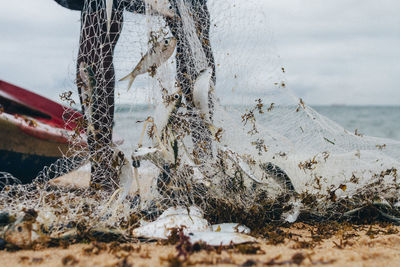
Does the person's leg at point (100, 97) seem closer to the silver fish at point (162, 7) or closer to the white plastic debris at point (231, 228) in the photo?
the silver fish at point (162, 7)

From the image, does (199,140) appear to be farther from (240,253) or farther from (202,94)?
(240,253)

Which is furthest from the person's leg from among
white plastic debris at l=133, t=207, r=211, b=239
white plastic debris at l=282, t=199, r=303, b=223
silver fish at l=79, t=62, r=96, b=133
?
white plastic debris at l=282, t=199, r=303, b=223

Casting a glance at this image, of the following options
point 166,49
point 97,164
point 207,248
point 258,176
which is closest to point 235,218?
point 258,176

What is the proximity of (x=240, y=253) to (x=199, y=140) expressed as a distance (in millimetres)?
716

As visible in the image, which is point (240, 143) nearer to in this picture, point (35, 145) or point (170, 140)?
point (170, 140)

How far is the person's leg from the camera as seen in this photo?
1938 millimetres

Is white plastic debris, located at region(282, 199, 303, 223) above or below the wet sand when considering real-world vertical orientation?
above

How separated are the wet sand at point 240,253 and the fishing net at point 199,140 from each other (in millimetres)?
179

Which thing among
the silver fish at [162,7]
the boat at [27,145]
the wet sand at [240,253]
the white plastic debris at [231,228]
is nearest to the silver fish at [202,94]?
the silver fish at [162,7]

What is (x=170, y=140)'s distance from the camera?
1626 mm

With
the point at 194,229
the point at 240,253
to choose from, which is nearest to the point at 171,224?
the point at 194,229

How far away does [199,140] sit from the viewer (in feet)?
6.22

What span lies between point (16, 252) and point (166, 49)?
1.22m

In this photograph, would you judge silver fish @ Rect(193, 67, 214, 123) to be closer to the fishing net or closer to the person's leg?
the fishing net
